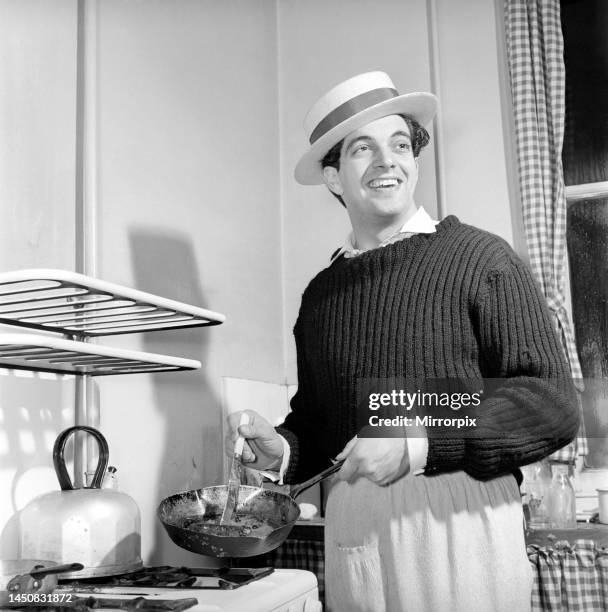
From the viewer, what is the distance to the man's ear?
135 centimetres

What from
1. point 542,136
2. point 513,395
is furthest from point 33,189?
point 542,136

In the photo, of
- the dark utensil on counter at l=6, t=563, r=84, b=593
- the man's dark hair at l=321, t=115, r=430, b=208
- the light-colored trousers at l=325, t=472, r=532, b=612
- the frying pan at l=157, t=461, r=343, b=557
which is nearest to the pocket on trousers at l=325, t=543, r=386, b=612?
the light-colored trousers at l=325, t=472, r=532, b=612

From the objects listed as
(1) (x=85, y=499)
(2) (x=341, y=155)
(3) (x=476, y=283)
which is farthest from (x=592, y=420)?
(1) (x=85, y=499)

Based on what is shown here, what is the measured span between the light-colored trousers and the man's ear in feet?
1.75

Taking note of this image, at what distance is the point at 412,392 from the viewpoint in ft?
3.70

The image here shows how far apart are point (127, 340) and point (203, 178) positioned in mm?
439

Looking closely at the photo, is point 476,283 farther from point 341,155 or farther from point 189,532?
point 189,532

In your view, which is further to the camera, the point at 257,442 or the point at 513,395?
the point at 257,442

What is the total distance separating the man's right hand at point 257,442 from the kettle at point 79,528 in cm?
21

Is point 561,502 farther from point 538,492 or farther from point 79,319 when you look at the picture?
point 79,319

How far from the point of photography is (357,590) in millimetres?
1126

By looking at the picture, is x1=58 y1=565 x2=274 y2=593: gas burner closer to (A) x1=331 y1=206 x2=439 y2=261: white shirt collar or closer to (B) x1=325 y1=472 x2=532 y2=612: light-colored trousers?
(B) x1=325 y1=472 x2=532 y2=612: light-colored trousers

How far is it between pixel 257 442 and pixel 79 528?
1.07 feet

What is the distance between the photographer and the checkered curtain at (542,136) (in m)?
1.60
